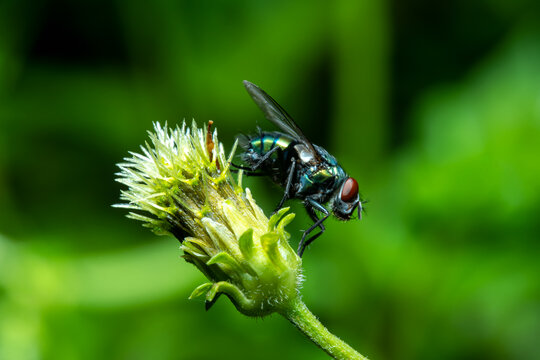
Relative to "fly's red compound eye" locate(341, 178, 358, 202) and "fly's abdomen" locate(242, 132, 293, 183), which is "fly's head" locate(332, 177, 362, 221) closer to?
"fly's red compound eye" locate(341, 178, 358, 202)

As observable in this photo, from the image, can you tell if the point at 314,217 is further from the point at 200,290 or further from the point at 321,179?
the point at 200,290

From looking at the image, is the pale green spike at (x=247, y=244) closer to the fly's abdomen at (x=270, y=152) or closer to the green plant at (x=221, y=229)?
the green plant at (x=221, y=229)

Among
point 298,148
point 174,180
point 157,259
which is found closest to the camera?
point 174,180

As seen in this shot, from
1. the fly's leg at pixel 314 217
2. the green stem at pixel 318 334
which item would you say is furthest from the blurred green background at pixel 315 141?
the green stem at pixel 318 334

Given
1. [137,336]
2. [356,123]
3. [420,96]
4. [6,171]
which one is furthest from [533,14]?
[6,171]

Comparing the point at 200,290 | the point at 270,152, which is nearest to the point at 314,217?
the point at 270,152

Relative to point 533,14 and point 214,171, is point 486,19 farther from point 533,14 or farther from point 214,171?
point 214,171

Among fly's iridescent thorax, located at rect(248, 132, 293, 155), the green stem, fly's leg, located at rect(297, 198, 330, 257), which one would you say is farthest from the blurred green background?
the green stem
